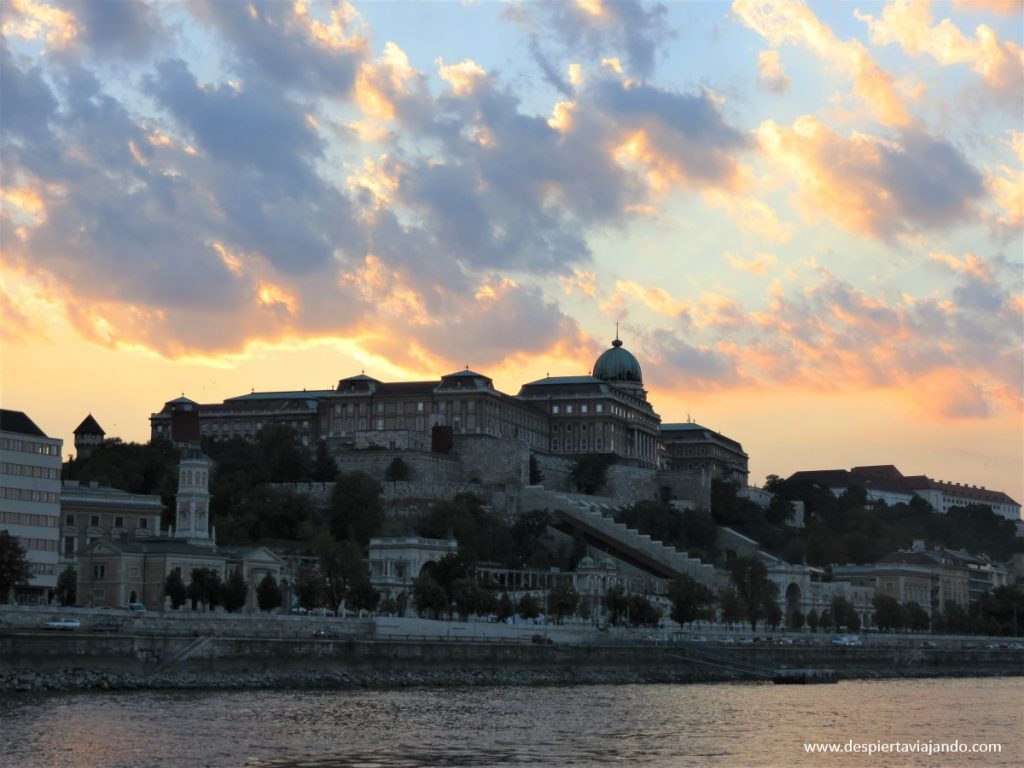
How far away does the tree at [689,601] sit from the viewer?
12800 cm

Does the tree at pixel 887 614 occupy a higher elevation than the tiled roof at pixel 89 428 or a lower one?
lower

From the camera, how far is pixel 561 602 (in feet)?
398

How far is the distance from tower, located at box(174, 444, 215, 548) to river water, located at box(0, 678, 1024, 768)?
3997 centimetres

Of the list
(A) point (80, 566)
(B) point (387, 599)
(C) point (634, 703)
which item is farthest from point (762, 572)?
(C) point (634, 703)

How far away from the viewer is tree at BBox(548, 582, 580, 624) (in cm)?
12138

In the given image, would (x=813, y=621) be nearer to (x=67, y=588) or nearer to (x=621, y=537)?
(x=621, y=537)

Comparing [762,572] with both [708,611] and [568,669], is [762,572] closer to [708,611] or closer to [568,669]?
[708,611]

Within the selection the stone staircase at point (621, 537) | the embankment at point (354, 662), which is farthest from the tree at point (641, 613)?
the stone staircase at point (621, 537)

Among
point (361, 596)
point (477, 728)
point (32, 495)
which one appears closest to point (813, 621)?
point (361, 596)

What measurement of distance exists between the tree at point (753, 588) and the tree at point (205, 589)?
151ft

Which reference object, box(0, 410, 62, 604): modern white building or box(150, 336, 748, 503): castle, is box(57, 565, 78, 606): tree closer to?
box(0, 410, 62, 604): modern white building

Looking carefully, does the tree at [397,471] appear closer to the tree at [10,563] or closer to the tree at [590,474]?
the tree at [590,474]

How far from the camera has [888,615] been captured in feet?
498

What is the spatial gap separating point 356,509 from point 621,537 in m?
25.1
